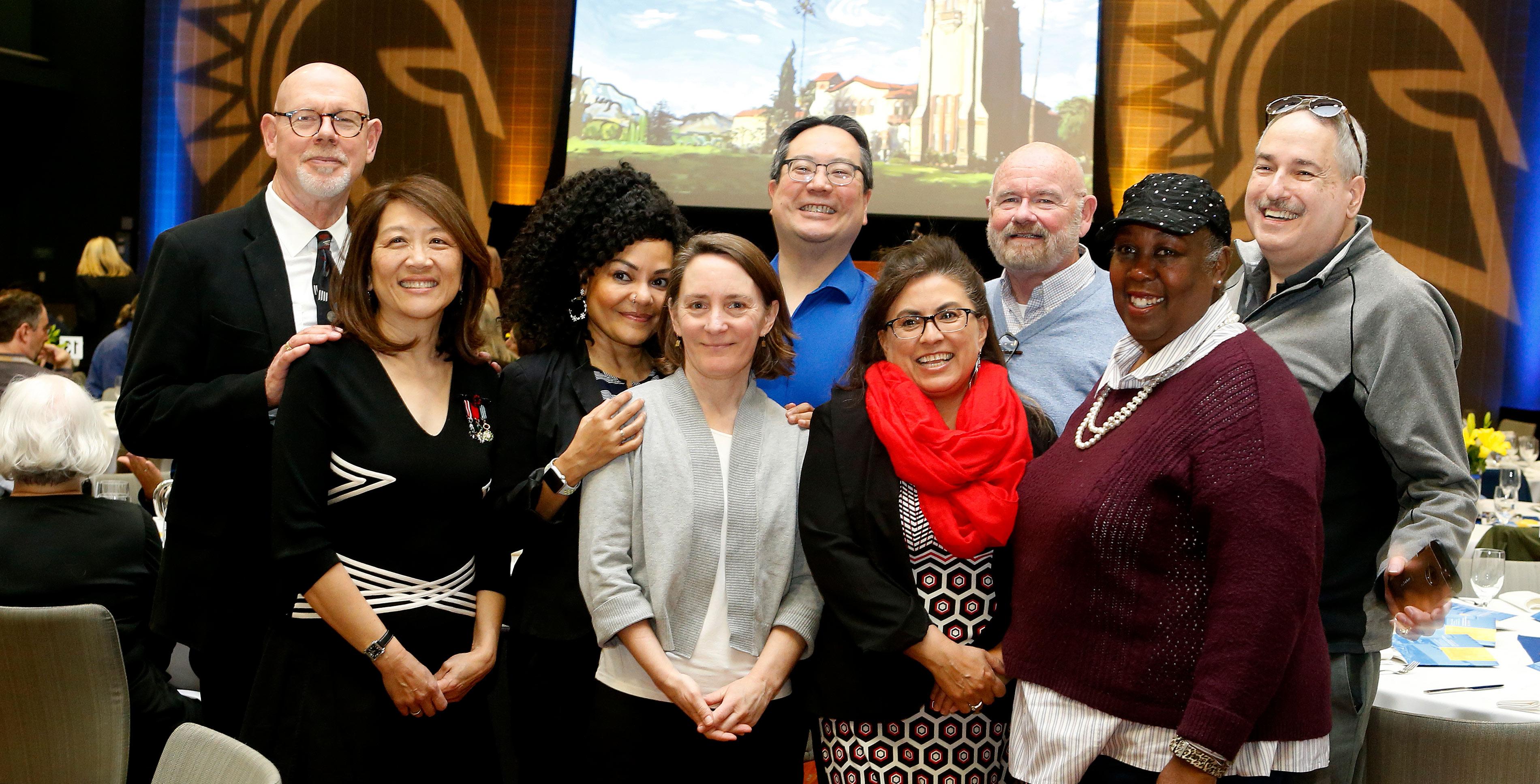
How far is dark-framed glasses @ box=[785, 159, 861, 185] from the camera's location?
285 cm

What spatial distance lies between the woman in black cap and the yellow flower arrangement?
376cm

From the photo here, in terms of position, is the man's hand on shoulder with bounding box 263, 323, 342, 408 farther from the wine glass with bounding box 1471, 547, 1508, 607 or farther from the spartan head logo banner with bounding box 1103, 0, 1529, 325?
the spartan head logo banner with bounding box 1103, 0, 1529, 325

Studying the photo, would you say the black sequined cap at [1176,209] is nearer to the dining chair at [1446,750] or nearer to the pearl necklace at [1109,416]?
the pearl necklace at [1109,416]

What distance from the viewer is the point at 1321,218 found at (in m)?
2.18

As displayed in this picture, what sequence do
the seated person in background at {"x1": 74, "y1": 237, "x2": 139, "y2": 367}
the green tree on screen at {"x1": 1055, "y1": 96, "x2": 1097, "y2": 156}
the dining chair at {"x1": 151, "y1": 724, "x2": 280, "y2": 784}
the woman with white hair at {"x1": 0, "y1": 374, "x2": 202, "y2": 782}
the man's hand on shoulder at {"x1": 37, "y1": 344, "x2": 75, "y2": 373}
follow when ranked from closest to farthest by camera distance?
the dining chair at {"x1": 151, "y1": 724, "x2": 280, "y2": 784}, the woman with white hair at {"x1": 0, "y1": 374, "x2": 202, "y2": 782}, the man's hand on shoulder at {"x1": 37, "y1": 344, "x2": 75, "y2": 373}, the seated person in background at {"x1": 74, "y1": 237, "x2": 139, "y2": 367}, the green tree on screen at {"x1": 1055, "y1": 96, "x2": 1097, "y2": 156}

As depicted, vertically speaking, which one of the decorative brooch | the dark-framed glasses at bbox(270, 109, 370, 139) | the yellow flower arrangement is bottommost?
the yellow flower arrangement

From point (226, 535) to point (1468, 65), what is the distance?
11249mm

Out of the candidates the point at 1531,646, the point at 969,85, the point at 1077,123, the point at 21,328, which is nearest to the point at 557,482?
the point at 1531,646

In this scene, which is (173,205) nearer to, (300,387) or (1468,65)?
(300,387)

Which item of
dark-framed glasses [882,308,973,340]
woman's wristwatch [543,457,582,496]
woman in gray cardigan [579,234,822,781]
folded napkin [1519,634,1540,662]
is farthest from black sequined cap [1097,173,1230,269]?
folded napkin [1519,634,1540,662]

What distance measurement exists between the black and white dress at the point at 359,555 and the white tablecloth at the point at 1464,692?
6.54ft

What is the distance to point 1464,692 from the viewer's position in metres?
2.53

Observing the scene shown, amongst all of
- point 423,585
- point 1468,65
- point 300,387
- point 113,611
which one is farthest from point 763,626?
point 1468,65

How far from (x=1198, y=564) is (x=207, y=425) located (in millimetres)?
1893
